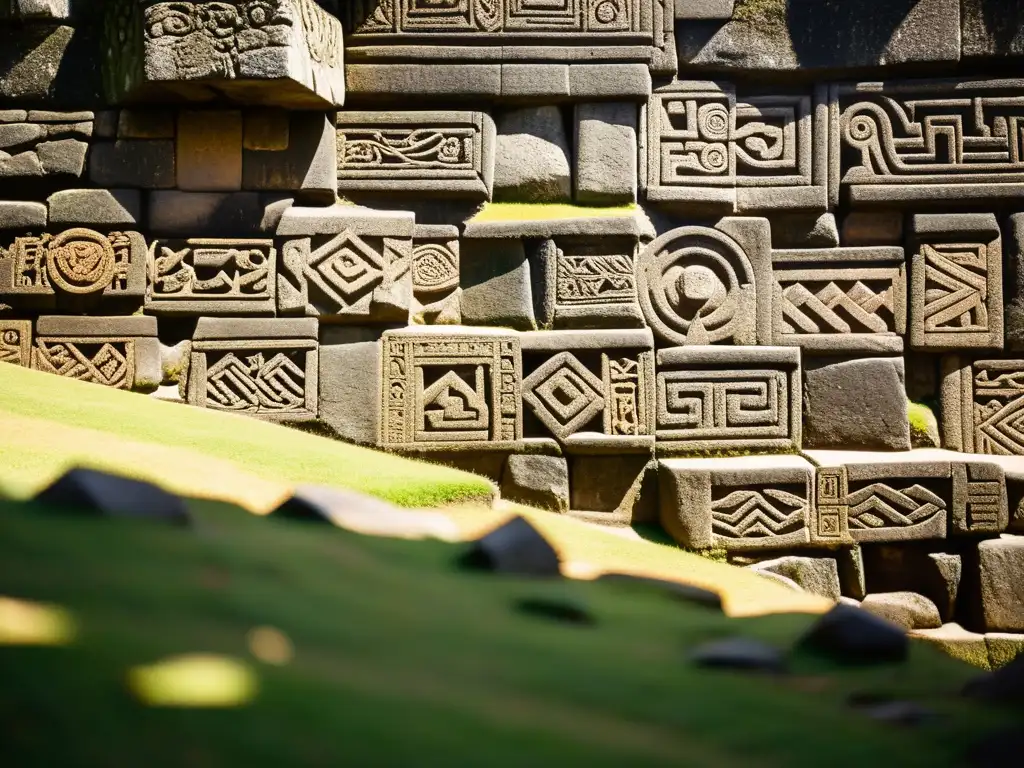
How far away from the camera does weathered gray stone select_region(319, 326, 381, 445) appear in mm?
4238

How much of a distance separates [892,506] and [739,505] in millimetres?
859

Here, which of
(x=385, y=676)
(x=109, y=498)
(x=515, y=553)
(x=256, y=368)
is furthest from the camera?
(x=256, y=368)

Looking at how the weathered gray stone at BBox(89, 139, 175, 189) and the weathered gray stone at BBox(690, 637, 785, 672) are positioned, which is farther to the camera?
the weathered gray stone at BBox(89, 139, 175, 189)

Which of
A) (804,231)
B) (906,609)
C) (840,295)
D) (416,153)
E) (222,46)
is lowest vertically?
(906,609)

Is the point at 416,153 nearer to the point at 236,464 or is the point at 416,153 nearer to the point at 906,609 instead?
the point at 236,464

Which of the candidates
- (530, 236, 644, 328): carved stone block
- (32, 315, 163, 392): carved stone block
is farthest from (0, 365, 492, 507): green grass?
(530, 236, 644, 328): carved stone block

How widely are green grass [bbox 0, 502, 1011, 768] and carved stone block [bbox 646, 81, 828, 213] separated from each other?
328 centimetres

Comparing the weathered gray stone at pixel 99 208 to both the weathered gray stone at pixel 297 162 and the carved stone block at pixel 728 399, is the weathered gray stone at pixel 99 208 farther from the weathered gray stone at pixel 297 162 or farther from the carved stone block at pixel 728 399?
the carved stone block at pixel 728 399

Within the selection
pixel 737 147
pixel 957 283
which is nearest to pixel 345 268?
pixel 737 147

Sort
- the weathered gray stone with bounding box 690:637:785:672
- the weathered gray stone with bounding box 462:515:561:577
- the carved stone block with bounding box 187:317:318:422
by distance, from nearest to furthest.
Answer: the weathered gray stone with bounding box 690:637:785:672 < the weathered gray stone with bounding box 462:515:561:577 < the carved stone block with bounding box 187:317:318:422

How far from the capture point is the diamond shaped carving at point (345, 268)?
4.24m

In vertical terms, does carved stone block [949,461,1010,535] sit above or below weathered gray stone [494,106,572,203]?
below

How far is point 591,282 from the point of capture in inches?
174

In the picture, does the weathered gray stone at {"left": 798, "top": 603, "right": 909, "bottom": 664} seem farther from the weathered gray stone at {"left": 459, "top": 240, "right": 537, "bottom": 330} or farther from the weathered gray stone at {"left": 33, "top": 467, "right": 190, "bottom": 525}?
the weathered gray stone at {"left": 459, "top": 240, "right": 537, "bottom": 330}
